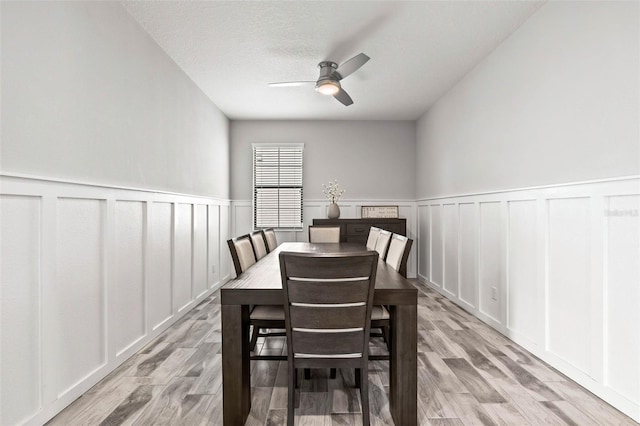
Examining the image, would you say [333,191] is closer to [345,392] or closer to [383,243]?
[383,243]

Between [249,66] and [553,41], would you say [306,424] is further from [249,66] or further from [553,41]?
[249,66]

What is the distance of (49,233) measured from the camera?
1792 mm

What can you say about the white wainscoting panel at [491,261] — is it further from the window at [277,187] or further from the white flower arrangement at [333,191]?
the window at [277,187]

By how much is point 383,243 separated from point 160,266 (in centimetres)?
202

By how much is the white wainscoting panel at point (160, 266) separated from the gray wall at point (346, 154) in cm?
255

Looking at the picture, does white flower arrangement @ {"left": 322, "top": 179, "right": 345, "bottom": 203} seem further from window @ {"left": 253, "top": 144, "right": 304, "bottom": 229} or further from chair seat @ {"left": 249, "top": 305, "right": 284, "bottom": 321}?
chair seat @ {"left": 249, "top": 305, "right": 284, "bottom": 321}

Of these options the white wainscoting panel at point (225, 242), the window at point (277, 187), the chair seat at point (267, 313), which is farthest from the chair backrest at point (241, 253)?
the window at point (277, 187)

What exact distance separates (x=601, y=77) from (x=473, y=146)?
1607 mm

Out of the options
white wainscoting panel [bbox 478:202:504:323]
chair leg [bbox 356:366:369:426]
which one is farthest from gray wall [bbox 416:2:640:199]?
chair leg [bbox 356:366:369:426]

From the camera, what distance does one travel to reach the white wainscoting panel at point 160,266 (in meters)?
2.91

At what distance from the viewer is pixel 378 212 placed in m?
5.68

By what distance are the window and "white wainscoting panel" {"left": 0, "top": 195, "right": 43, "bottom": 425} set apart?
159 inches

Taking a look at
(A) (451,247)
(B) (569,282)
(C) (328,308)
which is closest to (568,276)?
(B) (569,282)

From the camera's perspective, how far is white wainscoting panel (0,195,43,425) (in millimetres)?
1541
